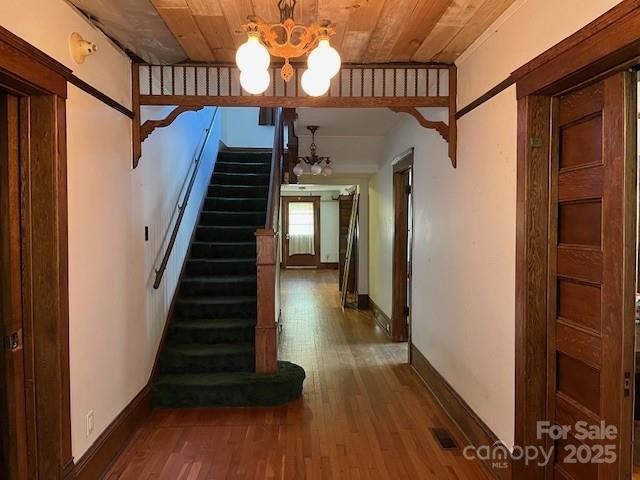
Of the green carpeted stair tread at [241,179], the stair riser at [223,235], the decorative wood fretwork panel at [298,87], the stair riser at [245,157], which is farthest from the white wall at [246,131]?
the decorative wood fretwork panel at [298,87]

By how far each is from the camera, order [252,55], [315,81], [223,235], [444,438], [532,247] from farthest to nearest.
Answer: [223,235] → [444,438] → [532,247] → [315,81] → [252,55]

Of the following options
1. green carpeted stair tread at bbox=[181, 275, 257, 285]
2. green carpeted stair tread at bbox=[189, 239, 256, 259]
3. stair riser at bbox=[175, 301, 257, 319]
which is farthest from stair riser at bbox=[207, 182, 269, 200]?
stair riser at bbox=[175, 301, 257, 319]

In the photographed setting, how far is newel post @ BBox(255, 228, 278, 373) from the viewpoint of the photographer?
3.69 metres

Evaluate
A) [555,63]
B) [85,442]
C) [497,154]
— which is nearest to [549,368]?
[497,154]

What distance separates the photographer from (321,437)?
3.04m

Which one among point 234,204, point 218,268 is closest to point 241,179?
point 234,204

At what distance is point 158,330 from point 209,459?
1.34m

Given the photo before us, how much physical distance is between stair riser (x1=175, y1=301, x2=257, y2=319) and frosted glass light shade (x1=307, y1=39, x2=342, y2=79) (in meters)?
2.90

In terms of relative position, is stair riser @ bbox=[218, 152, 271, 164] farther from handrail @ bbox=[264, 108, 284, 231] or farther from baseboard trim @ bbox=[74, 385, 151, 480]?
baseboard trim @ bbox=[74, 385, 151, 480]

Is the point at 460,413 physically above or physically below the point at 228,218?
below

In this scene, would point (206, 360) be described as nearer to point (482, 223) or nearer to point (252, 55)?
point (482, 223)

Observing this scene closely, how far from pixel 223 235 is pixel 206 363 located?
1902mm

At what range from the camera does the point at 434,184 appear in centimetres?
380

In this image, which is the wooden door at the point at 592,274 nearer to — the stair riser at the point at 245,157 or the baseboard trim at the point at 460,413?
the baseboard trim at the point at 460,413
